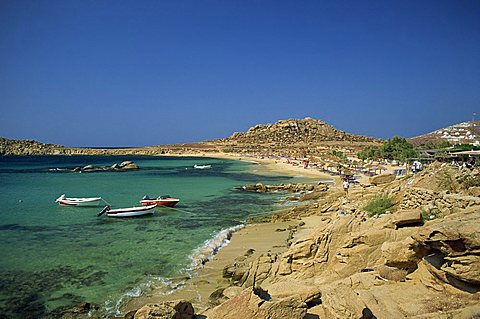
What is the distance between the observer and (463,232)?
208 inches

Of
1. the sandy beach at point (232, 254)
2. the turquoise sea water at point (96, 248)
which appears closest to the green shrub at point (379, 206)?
the sandy beach at point (232, 254)

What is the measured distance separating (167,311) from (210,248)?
928cm

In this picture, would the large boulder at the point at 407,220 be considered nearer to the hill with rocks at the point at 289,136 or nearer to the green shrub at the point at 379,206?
the green shrub at the point at 379,206

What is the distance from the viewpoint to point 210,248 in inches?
597

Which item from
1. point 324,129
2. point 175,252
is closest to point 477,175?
point 175,252

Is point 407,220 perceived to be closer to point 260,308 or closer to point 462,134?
point 260,308

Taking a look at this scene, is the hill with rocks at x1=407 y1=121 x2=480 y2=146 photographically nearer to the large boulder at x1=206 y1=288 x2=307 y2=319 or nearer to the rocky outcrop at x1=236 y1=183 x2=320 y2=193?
the rocky outcrop at x1=236 y1=183 x2=320 y2=193

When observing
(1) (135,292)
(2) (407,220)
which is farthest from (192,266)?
(2) (407,220)

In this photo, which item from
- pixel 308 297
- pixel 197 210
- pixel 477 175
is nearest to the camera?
pixel 308 297

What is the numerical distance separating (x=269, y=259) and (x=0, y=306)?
8307 millimetres

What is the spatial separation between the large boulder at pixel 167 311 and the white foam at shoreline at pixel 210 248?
662 centimetres

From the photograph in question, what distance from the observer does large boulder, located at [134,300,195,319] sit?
233 inches

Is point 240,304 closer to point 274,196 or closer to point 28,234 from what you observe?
point 28,234

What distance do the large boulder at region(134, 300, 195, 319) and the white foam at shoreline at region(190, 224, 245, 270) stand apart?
662 centimetres
